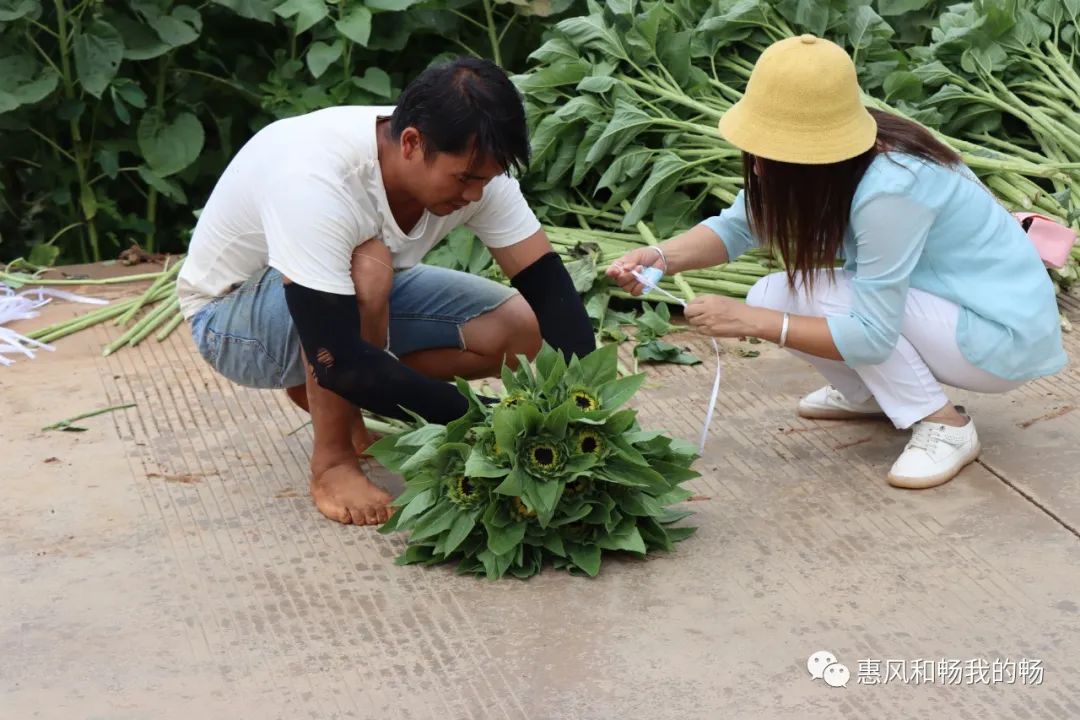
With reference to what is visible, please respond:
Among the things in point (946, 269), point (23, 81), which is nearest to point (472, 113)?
point (946, 269)

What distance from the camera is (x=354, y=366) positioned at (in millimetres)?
2713

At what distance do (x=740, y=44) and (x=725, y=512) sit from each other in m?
2.13

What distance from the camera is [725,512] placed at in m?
2.92

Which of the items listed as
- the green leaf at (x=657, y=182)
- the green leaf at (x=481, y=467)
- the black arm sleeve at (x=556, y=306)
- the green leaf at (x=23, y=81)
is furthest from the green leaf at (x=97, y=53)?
the green leaf at (x=481, y=467)

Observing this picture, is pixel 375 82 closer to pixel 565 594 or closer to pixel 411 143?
pixel 411 143

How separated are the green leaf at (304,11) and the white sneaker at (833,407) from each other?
2058 mm

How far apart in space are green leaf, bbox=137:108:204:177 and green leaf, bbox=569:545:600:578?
104 inches

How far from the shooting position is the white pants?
118 inches

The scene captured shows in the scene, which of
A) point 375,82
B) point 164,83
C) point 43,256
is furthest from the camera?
point 164,83

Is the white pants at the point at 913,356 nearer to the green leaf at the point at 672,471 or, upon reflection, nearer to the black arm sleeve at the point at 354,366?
the green leaf at the point at 672,471

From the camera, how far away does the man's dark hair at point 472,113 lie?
2.59 m

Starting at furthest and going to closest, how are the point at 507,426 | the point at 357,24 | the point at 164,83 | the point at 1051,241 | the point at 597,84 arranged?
the point at 164,83 < the point at 357,24 < the point at 597,84 < the point at 1051,241 < the point at 507,426

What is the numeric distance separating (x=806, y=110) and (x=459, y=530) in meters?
1.03

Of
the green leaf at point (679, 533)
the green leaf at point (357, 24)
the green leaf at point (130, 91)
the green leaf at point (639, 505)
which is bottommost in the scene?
the green leaf at point (679, 533)
